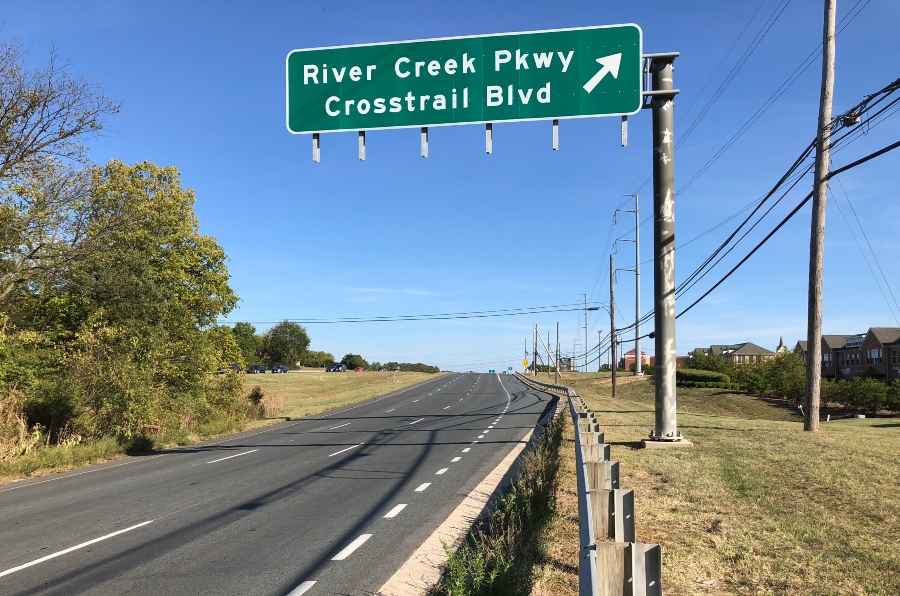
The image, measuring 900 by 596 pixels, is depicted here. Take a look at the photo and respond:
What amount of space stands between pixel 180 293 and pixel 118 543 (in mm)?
28026

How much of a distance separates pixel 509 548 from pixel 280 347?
145563 mm

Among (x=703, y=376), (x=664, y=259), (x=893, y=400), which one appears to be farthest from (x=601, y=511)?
(x=703, y=376)

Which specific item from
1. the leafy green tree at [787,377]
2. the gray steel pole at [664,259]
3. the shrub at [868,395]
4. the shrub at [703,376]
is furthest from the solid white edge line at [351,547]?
the shrub at [703,376]

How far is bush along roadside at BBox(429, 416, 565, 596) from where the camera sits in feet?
17.7

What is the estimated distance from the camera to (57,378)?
21.5 metres

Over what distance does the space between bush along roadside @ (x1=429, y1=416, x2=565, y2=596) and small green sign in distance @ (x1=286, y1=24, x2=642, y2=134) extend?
588 cm

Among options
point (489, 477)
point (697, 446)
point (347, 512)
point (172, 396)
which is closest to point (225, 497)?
point (347, 512)

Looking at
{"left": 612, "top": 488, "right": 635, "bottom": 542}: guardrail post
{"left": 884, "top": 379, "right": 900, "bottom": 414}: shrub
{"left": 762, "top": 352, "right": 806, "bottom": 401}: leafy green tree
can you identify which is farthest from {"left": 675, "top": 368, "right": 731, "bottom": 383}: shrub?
{"left": 612, "top": 488, "right": 635, "bottom": 542}: guardrail post

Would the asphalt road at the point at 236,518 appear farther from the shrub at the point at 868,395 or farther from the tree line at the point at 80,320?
the shrub at the point at 868,395

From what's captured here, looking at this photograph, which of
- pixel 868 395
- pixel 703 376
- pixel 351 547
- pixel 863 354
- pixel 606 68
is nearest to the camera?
pixel 351 547

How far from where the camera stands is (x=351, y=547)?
8031mm

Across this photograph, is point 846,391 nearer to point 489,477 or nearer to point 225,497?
point 489,477

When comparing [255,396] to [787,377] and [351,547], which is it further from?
[787,377]

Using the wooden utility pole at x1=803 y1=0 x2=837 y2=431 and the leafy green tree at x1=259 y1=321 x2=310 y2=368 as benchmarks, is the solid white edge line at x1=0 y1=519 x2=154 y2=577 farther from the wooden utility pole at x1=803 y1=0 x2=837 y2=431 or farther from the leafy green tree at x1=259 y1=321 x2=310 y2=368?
the leafy green tree at x1=259 y1=321 x2=310 y2=368
